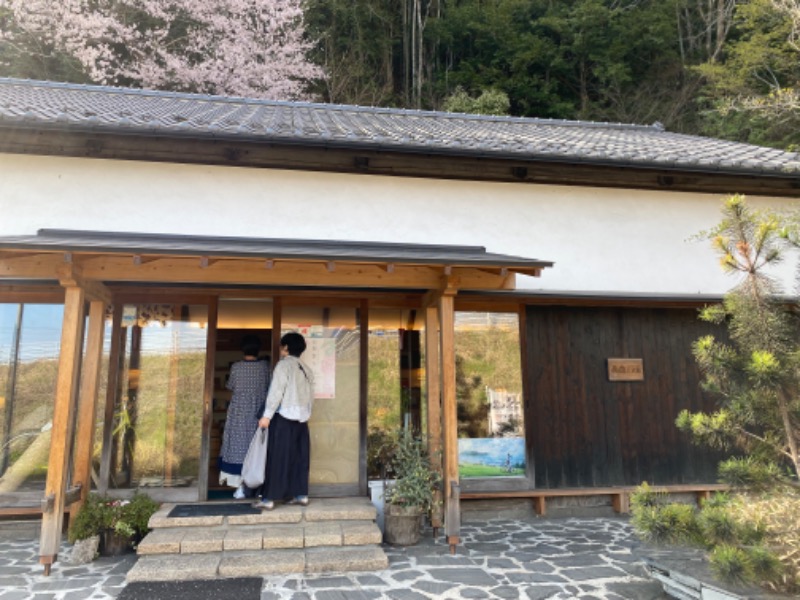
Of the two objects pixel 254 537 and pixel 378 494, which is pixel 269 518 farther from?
pixel 378 494

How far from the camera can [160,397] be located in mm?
5789

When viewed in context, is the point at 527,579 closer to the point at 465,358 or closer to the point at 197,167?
the point at 465,358

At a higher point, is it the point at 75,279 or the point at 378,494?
the point at 75,279

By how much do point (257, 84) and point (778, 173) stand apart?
1365 cm

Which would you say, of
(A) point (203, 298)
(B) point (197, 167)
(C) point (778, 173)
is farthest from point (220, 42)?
(C) point (778, 173)

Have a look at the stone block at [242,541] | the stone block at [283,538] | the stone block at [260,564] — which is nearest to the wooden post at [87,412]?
the stone block at [242,541]

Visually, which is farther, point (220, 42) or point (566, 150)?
point (220, 42)

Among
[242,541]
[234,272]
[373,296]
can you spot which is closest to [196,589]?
[242,541]

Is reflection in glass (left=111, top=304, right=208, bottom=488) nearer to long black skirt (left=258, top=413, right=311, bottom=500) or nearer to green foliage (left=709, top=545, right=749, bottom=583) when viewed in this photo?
long black skirt (left=258, top=413, right=311, bottom=500)

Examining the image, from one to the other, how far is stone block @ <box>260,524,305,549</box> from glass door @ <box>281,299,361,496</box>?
0.99 meters

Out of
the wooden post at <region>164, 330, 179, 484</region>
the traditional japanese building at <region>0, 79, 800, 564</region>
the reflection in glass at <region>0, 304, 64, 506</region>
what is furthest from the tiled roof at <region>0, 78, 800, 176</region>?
the wooden post at <region>164, 330, 179, 484</region>

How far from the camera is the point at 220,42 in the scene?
15359 mm

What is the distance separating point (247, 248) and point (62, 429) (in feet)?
7.35

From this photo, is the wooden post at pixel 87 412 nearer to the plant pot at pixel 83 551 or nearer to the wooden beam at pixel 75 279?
the wooden beam at pixel 75 279
